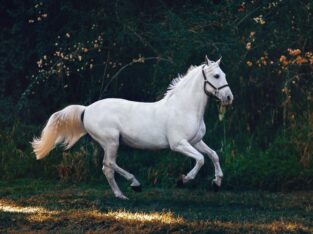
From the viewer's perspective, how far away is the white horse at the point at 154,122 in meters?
11.4

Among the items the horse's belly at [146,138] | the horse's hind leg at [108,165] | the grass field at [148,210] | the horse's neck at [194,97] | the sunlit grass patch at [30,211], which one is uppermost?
the horse's neck at [194,97]

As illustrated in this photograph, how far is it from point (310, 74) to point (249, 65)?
4.53ft

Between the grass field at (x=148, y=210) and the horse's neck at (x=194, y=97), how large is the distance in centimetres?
123

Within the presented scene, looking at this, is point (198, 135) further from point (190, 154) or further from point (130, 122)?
point (130, 122)

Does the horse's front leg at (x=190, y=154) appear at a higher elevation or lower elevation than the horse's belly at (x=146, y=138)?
lower

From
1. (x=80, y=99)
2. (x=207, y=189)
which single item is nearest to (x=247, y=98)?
(x=207, y=189)

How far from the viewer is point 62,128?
39.7 ft

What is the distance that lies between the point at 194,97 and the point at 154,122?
67cm

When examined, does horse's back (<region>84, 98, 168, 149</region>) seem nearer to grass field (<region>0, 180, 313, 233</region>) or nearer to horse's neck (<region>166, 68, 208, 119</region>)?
horse's neck (<region>166, 68, 208, 119</region>)

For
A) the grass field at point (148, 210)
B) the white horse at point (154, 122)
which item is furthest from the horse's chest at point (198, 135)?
the grass field at point (148, 210)

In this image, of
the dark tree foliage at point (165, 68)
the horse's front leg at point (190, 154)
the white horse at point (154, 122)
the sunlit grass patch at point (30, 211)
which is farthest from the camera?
the dark tree foliage at point (165, 68)

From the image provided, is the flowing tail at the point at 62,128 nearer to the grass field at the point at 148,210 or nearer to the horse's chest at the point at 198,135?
the grass field at the point at 148,210

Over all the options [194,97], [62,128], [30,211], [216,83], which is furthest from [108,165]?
[30,211]

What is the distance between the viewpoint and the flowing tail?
12055 mm
